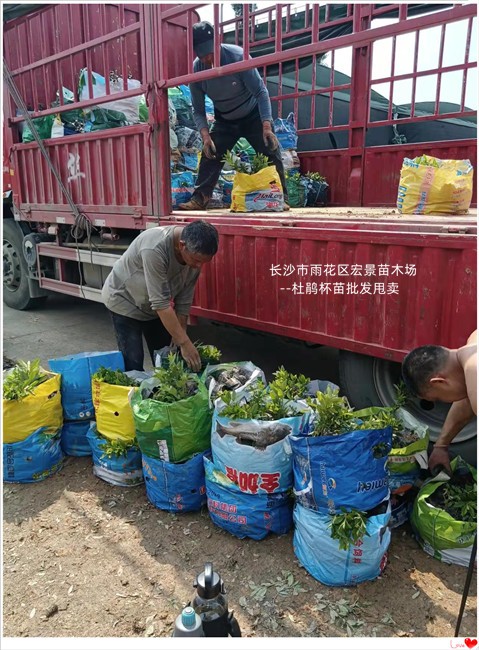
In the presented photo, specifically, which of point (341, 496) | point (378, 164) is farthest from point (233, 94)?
point (341, 496)

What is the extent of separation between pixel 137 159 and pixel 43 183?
1907mm

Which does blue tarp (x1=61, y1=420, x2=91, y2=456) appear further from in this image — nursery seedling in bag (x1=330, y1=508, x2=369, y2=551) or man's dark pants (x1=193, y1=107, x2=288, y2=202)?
man's dark pants (x1=193, y1=107, x2=288, y2=202)

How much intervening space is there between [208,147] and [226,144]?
38 cm

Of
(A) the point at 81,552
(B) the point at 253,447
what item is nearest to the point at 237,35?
(B) the point at 253,447

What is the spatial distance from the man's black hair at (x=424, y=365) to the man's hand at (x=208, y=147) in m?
3.08

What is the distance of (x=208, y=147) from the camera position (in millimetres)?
4430

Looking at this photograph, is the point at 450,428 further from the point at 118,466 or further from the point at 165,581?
the point at 118,466

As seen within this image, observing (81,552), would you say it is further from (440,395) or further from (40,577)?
(440,395)

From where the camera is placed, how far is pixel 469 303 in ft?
7.99

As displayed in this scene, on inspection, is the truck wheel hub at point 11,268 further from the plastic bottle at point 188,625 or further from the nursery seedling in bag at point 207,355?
the plastic bottle at point 188,625

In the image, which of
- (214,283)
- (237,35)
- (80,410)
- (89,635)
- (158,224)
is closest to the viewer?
(89,635)


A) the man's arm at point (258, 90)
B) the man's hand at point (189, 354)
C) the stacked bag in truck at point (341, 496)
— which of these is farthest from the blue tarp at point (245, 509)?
the man's arm at point (258, 90)

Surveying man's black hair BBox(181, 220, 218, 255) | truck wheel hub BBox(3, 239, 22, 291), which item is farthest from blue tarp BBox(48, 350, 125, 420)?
truck wheel hub BBox(3, 239, 22, 291)

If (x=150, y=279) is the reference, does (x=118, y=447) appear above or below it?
below
